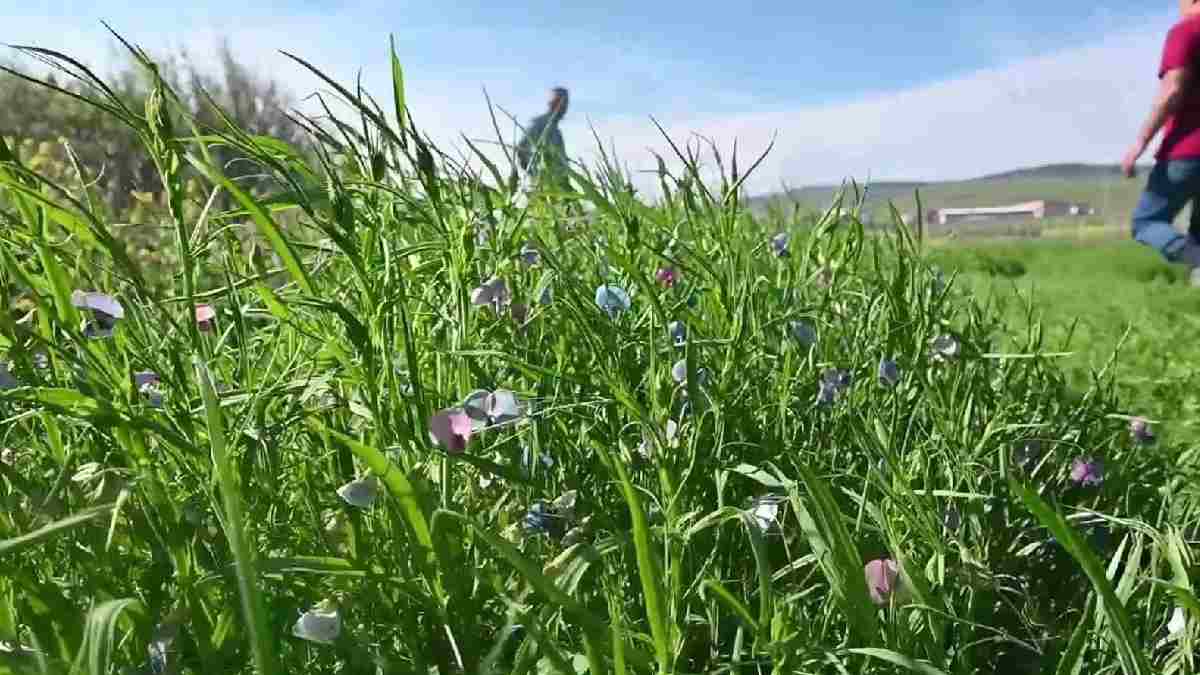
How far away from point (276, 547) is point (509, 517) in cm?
27

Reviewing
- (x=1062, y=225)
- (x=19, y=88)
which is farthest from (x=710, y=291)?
(x=1062, y=225)

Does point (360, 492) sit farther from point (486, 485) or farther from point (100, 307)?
point (100, 307)

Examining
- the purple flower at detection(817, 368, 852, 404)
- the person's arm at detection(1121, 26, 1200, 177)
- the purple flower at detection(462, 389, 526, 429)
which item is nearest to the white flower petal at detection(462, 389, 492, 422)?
the purple flower at detection(462, 389, 526, 429)

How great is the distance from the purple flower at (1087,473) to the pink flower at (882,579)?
76cm

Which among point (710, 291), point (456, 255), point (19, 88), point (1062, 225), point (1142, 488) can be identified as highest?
point (19, 88)

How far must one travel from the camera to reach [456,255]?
4.56 ft

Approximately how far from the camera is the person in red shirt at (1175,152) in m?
5.28

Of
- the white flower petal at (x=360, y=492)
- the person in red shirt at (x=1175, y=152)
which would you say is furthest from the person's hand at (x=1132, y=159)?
the white flower petal at (x=360, y=492)

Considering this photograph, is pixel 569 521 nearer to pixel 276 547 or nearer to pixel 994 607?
pixel 276 547

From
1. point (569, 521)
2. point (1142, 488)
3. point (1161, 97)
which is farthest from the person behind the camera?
point (1161, 97)

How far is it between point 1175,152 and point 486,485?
17.7ft

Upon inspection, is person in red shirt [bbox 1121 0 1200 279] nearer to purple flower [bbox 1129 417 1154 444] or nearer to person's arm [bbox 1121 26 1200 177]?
person's arm [bbox 1121 26 1200 177]

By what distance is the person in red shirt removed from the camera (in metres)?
5.28

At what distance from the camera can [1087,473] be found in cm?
170
